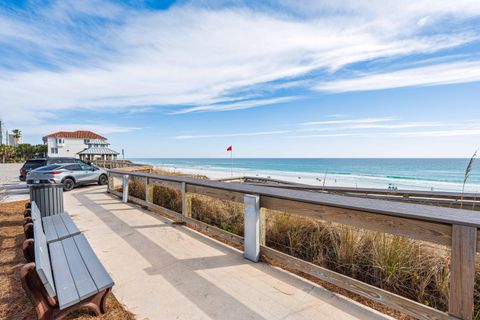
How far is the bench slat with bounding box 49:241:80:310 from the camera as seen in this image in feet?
6.53

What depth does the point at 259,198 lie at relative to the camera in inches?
146

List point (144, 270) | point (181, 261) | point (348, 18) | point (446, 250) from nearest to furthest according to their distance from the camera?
point (446, 250), point (144, 270), point (181, 261), point (348, 18)

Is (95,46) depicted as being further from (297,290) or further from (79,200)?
(297,290)

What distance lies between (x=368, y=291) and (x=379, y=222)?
0.74 m

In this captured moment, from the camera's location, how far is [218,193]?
4500mm

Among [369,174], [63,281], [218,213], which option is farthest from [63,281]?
[369,174]

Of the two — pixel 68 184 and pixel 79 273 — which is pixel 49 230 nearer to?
pixel 79 273

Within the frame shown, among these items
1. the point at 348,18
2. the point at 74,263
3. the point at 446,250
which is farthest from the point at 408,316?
the point at 348,18

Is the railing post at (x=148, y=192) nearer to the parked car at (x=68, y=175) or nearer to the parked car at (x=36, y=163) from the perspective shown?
the parked car at (x=68, y=175)

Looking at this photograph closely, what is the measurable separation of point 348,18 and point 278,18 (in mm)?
1922

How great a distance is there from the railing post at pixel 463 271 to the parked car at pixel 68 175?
13.0m

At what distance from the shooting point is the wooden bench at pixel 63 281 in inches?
75.8

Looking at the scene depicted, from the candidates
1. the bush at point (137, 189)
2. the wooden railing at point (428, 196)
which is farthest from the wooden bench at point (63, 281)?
the bush at point (137, 189)

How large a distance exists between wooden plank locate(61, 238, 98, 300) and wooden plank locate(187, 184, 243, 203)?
2.23 meters
